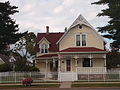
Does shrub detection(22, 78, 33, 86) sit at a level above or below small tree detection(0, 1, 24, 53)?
below

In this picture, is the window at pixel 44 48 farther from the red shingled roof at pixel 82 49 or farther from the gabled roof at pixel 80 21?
the gabled roof at pixel 80 21

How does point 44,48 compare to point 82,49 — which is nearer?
point 82,49

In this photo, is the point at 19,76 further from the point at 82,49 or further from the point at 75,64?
the point at 82,49

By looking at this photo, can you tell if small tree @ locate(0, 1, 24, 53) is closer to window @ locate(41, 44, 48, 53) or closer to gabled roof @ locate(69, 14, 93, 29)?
window @ locate(41, 44, 48, 53)

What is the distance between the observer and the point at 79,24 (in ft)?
141

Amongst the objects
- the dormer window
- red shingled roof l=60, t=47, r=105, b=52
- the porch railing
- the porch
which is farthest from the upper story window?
the dormer window

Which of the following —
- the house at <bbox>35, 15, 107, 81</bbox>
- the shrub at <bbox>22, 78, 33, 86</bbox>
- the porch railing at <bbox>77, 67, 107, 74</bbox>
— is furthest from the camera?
the house at <bbox>35, 15, 107, 81</bbox>

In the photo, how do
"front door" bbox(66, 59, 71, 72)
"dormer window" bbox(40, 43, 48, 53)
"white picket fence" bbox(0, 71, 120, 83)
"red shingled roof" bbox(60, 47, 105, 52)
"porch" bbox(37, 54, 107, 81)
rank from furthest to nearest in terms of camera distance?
"dormer window" bbox(40, 43, 48, 53), "front door" bbox(66, 59, 71, 72), "red shingled roof" bbox(60, 47, 105, 52), "porch" bbox(37, 54, 107, 81), "white picket fence" bbox(0, 71, 120, 83)

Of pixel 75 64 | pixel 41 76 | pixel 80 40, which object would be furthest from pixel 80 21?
pixel 41 76

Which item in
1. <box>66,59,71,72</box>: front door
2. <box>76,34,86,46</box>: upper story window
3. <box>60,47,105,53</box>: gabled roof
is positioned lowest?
<box>66,59,71,72</box>: front door

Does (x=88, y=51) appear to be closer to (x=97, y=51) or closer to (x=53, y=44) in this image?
(x=97, y=51)

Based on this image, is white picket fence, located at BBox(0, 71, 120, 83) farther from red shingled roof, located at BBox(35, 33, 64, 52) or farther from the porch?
red shingled roof, located at BBox(35, 33, 64, 52)

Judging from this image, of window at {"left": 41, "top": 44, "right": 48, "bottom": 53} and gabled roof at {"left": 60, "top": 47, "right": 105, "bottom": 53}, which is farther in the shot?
window at {"left": 41, "top": 44, "right": 48, "bottom": 53}

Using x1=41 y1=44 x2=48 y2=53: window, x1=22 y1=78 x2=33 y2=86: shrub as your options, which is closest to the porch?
x1=41 y1=44 x2=48 y2=53: window
